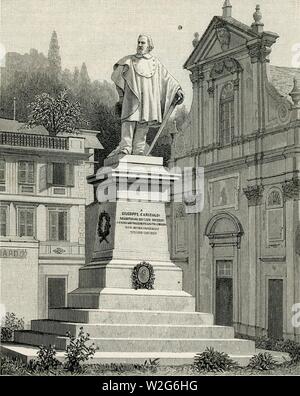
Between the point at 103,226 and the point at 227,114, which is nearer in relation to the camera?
the point at 103,226

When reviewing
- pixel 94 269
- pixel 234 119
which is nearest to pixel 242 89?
pixel 234 119

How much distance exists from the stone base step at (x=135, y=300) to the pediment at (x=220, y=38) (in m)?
12.6

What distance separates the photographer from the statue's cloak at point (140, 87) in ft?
50.5

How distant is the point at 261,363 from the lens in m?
13.4

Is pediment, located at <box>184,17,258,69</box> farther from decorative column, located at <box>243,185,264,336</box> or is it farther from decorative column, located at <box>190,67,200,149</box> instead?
decorative column, located at <box>243,185,264,336</box>

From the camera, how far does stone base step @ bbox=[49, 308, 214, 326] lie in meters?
13.8

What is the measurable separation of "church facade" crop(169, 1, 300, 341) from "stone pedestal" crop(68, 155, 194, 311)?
8588mm

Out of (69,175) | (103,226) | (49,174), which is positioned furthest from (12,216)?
(103,226)

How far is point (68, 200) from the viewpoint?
1160 inches

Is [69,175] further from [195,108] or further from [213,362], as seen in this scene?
[213,362]

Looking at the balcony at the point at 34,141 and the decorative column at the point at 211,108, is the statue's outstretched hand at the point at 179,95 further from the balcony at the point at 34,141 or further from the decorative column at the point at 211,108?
the balcony at the point at 34,141

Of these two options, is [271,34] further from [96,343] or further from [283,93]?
[96,343]

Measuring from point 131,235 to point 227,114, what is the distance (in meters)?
12.4
